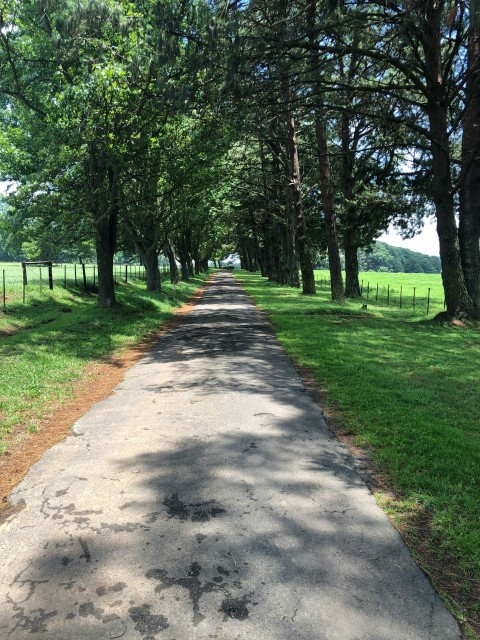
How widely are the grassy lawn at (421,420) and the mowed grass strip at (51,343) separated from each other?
4052 mm

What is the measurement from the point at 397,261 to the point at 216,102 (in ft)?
558

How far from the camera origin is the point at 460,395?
6660 mm

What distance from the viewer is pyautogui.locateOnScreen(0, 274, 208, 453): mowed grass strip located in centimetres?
645

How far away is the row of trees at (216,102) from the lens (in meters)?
8.57

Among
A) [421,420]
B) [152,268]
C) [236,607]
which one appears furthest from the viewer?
[152,268]

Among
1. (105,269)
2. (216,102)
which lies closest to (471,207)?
(216,102)

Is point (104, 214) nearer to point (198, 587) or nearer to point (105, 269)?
point (105, 269)

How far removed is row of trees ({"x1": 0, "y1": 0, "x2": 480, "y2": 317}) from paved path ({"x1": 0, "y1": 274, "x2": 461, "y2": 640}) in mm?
6299

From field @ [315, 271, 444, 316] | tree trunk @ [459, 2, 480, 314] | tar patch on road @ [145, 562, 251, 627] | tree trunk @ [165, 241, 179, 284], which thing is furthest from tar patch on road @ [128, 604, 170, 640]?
tree trunk @ [165, 241, 179, 284]

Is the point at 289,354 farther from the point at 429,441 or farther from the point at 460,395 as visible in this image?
the point at 429,441

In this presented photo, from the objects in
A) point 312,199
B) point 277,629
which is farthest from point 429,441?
point 312,199

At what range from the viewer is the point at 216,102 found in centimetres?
994

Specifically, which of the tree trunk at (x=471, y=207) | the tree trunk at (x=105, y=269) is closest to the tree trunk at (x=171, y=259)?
the tree trunk at (x=105, y=269)

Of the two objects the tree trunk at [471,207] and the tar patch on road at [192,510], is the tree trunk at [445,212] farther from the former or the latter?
the tar patch on road at [192,510]
